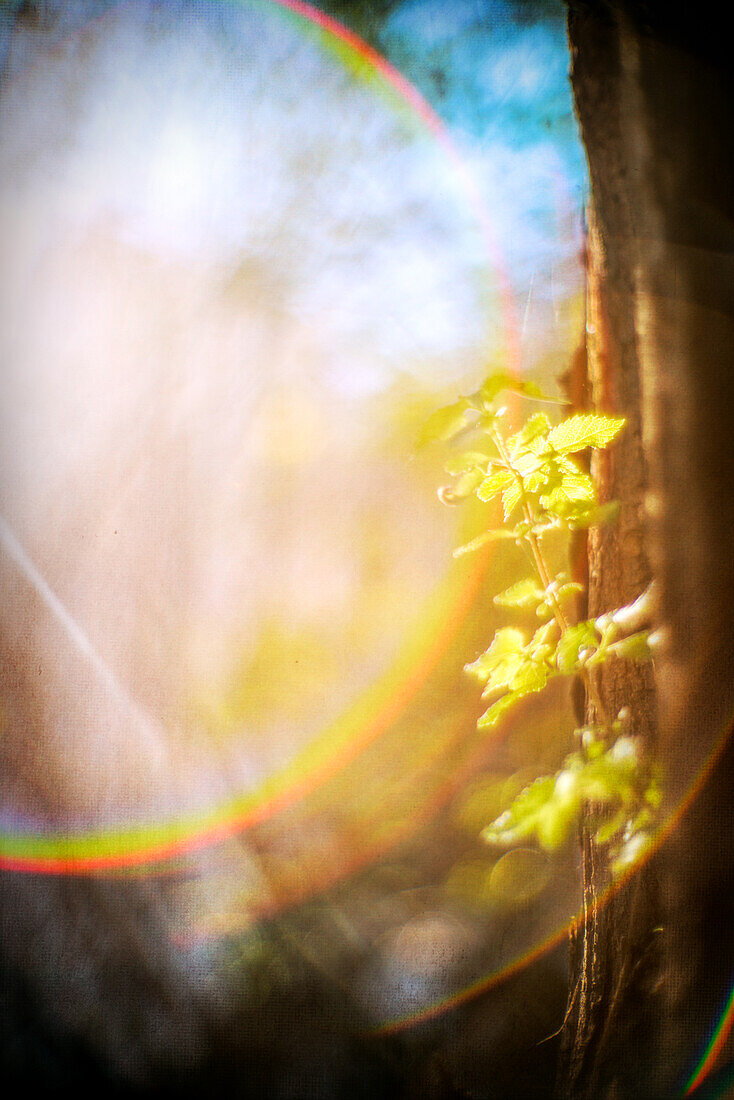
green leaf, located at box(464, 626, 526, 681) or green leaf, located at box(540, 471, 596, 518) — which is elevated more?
green leaf, located at box(540, 471, 596, 518)

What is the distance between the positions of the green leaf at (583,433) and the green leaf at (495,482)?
79mm

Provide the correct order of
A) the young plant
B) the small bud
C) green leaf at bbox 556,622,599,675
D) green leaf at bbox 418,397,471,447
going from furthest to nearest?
the small bud < green leaf at bbox 418,397,471,447 < green leaf at bbox 556,622,599,675 < the young plant

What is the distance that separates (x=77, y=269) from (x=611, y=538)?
59.9 inches

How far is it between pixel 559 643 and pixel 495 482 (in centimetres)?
25

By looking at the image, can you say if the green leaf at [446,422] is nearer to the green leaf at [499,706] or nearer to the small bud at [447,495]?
the small bud at [447,495]

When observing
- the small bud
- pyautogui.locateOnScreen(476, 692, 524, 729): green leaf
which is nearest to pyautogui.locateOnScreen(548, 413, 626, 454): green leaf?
the small bud

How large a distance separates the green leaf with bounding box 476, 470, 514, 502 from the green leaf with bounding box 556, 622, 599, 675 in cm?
23

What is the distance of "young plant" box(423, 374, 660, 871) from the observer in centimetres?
70

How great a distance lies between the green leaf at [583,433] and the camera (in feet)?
2.59

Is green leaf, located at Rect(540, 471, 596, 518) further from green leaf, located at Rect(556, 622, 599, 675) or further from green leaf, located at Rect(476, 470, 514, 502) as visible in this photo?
green leaf, located at Rect(556, 622, 599, 675)

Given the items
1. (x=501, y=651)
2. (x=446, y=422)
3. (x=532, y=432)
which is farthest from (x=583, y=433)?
(x=501, y=651)

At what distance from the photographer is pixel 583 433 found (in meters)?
0.80

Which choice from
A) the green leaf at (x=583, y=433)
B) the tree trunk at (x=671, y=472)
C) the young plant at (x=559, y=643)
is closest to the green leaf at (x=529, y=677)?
the young plant at (x=559, y=643)

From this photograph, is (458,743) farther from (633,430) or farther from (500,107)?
(500,107)
